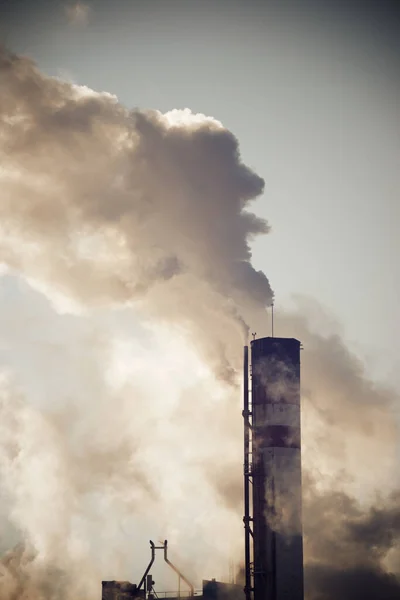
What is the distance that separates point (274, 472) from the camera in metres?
41.3

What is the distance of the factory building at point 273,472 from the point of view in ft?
132

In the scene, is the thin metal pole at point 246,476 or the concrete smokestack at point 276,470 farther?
the thin metal pole at point 246,476

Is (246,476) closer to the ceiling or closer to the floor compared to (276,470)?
closer to the floor

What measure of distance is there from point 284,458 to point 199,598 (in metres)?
11.7

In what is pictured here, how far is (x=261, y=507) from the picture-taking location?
41438mm

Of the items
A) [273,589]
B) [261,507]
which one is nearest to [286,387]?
[261,507]

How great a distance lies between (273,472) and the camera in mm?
41344

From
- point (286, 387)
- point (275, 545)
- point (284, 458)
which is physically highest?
point (286, 387)

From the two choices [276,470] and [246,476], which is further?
[246,476]

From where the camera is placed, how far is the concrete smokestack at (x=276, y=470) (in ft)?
132

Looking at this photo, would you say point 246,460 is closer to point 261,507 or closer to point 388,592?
point 261,507

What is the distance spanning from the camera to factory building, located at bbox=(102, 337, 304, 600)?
40219 millimetres

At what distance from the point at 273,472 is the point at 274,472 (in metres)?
0.05

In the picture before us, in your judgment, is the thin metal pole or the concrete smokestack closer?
the concrete smokestack
